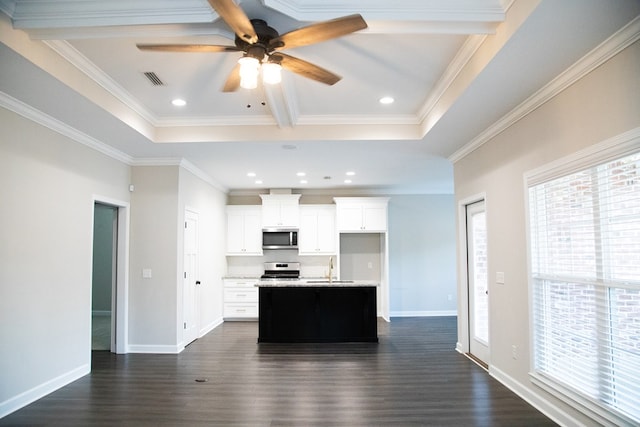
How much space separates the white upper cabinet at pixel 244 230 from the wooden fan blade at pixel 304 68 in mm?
5933

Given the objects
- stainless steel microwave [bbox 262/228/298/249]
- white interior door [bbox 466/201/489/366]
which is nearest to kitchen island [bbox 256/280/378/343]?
white interior door [bbox 466/201/489/366]

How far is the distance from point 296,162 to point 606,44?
4220 millimetres

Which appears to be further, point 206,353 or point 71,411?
point 206,353

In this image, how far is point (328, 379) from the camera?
4.50m

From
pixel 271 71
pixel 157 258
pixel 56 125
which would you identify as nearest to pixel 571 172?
pixel 271 71

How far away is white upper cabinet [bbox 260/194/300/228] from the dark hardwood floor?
306cm

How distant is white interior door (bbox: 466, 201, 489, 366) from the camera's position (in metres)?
5.08

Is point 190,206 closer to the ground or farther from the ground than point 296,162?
closer to the ground

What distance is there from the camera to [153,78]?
380 centimetres

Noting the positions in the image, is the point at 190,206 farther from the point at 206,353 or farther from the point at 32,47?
the point at 32,47

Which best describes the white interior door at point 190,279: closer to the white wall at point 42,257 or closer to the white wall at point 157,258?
the white wall at point 157,258

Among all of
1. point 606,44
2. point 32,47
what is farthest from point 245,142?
point 606,44

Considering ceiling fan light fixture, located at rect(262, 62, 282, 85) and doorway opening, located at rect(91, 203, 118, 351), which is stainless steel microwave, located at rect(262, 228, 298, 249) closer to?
doorway opening, located at rect(91, 203, 118, 351)

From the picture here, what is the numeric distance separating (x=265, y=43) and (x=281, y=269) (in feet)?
21.2
